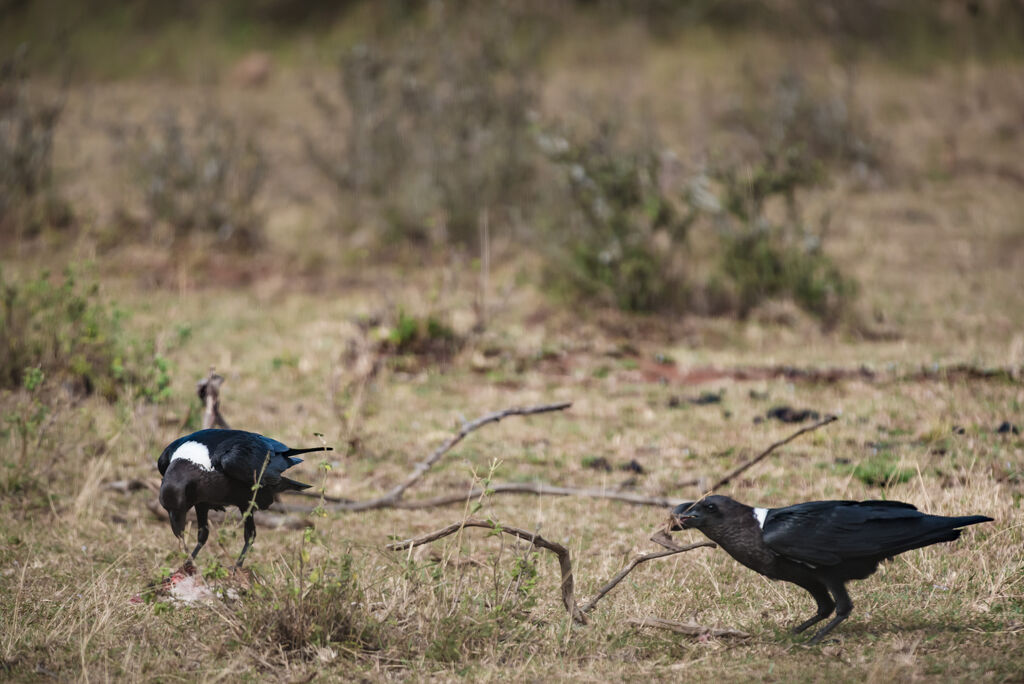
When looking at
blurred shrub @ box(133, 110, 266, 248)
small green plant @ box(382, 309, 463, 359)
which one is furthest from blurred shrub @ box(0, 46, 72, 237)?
small green plant @ box(382, 309, 463, 359)

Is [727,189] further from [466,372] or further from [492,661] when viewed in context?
[492,661]

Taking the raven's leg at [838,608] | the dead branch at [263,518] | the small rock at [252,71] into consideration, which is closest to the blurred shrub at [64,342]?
the dead branch at [263,518]

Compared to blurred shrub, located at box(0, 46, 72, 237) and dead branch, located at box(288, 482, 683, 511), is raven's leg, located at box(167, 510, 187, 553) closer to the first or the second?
dead branch, located at box(288, 482, 683, 511)

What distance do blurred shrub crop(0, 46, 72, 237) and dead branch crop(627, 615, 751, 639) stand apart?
38.7 feet

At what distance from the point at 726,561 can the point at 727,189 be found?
6.70 meters

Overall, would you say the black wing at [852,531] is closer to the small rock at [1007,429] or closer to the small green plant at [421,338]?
the small rock at [1007,429]

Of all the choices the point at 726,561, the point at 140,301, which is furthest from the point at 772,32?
the point at 726,561

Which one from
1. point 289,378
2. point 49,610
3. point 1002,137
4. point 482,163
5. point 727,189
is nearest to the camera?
point 49,610

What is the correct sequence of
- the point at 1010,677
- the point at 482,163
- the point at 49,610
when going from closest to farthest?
the point at 1010,677 → the point at 49,610 → the point at 482,163

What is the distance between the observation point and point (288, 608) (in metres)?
3.79

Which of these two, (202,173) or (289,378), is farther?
(202,173)

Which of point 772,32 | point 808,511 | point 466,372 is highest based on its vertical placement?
point 772,32

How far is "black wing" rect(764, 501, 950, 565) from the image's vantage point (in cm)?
372

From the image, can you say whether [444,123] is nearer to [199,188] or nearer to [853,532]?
[199,188]
